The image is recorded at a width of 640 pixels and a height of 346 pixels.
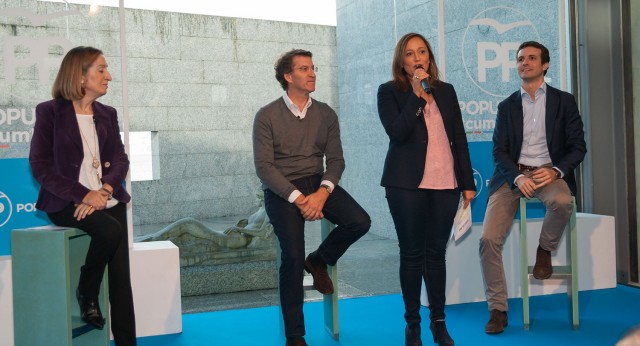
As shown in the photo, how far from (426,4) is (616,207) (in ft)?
7.49

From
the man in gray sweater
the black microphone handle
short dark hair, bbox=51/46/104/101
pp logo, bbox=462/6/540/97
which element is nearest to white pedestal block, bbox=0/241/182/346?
the man in gray sweater

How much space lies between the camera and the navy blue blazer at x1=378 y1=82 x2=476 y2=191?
9.59ft

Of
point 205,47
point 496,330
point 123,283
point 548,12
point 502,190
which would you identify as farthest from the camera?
point 205,47

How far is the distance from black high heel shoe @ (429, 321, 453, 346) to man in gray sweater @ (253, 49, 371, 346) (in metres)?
0.53

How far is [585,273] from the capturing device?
14.1 feet

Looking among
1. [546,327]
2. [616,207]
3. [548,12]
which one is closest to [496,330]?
[546,327]

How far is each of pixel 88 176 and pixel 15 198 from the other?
0.62 m

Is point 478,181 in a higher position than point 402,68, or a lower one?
lower

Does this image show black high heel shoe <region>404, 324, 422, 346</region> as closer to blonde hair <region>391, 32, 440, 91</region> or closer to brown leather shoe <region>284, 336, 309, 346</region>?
brown leather shoe <region>284, 336, 309, 346</region>

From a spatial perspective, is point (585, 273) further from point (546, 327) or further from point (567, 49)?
point (567, 49)

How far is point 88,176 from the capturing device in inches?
113

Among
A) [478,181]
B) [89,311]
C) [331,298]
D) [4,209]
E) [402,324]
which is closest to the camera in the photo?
[89,311]

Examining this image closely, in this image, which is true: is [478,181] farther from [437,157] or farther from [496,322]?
[437,157]

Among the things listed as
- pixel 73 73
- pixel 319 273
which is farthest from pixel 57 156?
pixel 319 273
